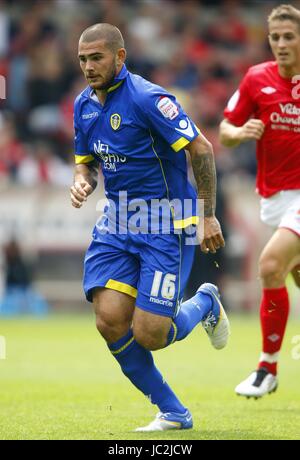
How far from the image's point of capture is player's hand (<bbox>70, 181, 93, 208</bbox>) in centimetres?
603

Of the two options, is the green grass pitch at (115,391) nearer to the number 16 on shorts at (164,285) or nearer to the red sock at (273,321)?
the red sock at (273,321)

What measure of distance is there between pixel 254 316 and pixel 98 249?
9642mm

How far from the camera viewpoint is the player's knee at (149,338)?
599 centimetres

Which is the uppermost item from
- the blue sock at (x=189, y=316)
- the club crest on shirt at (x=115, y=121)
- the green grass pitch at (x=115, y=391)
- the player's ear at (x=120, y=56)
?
the player's ear at (x=120, y=56)

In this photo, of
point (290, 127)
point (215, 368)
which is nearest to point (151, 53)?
point (215, 368)

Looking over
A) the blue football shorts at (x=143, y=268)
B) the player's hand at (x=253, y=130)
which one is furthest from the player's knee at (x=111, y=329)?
the player's hand at (x=253, y=130)

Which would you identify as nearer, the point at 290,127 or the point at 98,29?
the point at 98,29

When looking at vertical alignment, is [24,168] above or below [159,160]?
below

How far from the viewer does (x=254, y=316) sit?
15.6 metres

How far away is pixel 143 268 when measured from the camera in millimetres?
6086

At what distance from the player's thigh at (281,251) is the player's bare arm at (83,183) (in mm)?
1424

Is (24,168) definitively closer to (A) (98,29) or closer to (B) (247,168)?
(B) (247,168)

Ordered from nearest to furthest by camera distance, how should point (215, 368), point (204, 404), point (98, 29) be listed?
point (98, 29)
point (204, 404)
point (215, 368)

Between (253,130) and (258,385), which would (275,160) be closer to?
(253,130)
